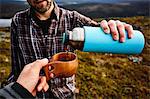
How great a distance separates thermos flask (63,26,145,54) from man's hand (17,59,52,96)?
0.64 ft

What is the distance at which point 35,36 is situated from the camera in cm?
183

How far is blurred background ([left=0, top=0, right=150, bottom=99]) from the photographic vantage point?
1.84 metres

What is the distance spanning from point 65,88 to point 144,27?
1.77ft

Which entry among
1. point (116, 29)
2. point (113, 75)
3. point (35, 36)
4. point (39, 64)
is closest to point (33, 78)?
point (39, 64)

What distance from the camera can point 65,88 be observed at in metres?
1.92

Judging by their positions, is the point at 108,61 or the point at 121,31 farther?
the point at 108,61

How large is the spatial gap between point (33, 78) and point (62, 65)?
0.74 ft

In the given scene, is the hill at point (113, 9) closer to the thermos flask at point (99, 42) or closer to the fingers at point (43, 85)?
the thermos flask at point (99, 42)

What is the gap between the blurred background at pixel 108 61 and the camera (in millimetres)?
1845

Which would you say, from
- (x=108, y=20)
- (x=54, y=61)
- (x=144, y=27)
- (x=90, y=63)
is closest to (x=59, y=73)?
(x=54, y=61)

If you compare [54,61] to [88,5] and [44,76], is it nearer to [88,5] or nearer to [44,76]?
[44,76]

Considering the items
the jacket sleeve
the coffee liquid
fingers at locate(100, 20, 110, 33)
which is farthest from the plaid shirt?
the jacket sleeve

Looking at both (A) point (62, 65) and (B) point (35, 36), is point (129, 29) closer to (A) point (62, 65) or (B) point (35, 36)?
(A) point (62, 65)

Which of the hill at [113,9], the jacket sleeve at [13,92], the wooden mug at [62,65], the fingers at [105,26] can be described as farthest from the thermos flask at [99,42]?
the jacket sleeve at [13,92]
